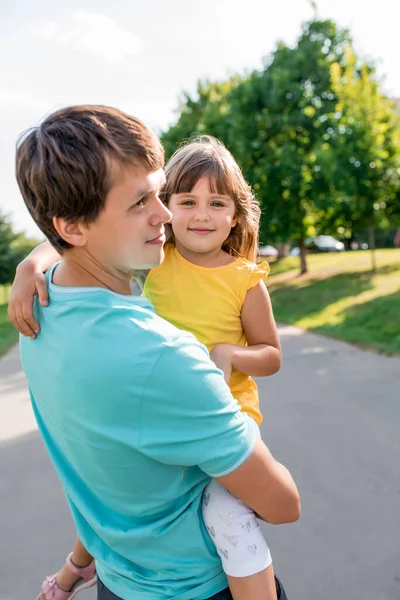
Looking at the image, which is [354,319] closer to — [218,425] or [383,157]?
[383,157]

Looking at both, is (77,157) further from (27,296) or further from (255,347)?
(255,347)

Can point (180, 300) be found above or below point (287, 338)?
above

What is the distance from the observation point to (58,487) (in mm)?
4672

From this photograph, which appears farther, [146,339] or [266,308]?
[266,308]

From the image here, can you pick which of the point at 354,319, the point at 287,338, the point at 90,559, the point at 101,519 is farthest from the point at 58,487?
the point at 354,319

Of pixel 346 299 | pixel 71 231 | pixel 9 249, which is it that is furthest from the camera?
pixel 9 249

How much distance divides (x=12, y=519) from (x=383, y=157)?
51.6 feet

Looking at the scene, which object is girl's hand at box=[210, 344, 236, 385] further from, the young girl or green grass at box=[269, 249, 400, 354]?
green grass at box=[269, 249, 400, 354]

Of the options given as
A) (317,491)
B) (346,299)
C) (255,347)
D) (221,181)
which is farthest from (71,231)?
(346,299)

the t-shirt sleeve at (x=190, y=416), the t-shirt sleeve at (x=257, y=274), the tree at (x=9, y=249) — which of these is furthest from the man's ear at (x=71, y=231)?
the tree at (x=9, y=249)

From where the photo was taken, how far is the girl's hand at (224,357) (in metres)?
1.88

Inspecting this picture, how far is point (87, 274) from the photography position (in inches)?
55.4

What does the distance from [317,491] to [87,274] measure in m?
3.29

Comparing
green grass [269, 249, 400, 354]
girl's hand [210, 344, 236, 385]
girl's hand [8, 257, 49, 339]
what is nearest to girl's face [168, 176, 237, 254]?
girl's hand [210, 344, 236, 385]
